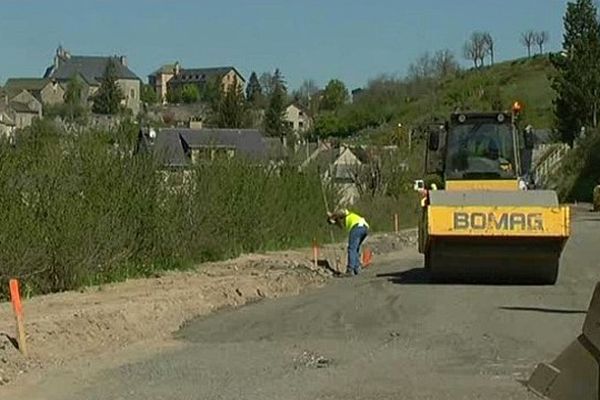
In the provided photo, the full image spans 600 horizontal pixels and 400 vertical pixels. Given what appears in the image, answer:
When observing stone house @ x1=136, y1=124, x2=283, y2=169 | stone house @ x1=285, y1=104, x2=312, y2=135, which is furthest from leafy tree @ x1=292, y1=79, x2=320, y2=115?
stone house @ x1=136, y1=124, x2=283, y2=169

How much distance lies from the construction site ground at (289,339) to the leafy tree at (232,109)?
5579 centimetres

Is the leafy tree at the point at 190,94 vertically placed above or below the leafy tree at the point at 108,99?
above

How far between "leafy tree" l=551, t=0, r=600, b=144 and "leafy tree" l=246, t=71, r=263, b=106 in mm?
38109

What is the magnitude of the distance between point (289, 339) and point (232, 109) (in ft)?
217

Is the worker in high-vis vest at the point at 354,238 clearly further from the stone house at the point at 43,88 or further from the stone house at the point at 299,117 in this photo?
the stone house at the point at 299,117

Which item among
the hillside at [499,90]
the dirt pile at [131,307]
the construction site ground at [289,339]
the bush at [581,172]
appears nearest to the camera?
the construction site ground at [289,339]

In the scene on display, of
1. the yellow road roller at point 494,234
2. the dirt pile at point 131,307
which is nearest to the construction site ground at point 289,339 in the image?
the dirt pile at point 131,307

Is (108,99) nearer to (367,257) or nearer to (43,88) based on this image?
(367,257)

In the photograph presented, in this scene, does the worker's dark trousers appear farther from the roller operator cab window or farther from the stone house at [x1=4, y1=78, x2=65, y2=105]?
the stone house at [x1=4, y1=78, x2=65, y2=105]

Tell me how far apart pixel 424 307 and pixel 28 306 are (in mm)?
6145

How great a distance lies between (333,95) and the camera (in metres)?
145

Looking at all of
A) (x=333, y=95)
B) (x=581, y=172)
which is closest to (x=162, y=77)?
(x=333, y=95)

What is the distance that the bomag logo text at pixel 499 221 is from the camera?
20719 mm

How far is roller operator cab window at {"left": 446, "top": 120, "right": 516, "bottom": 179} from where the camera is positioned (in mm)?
24359
